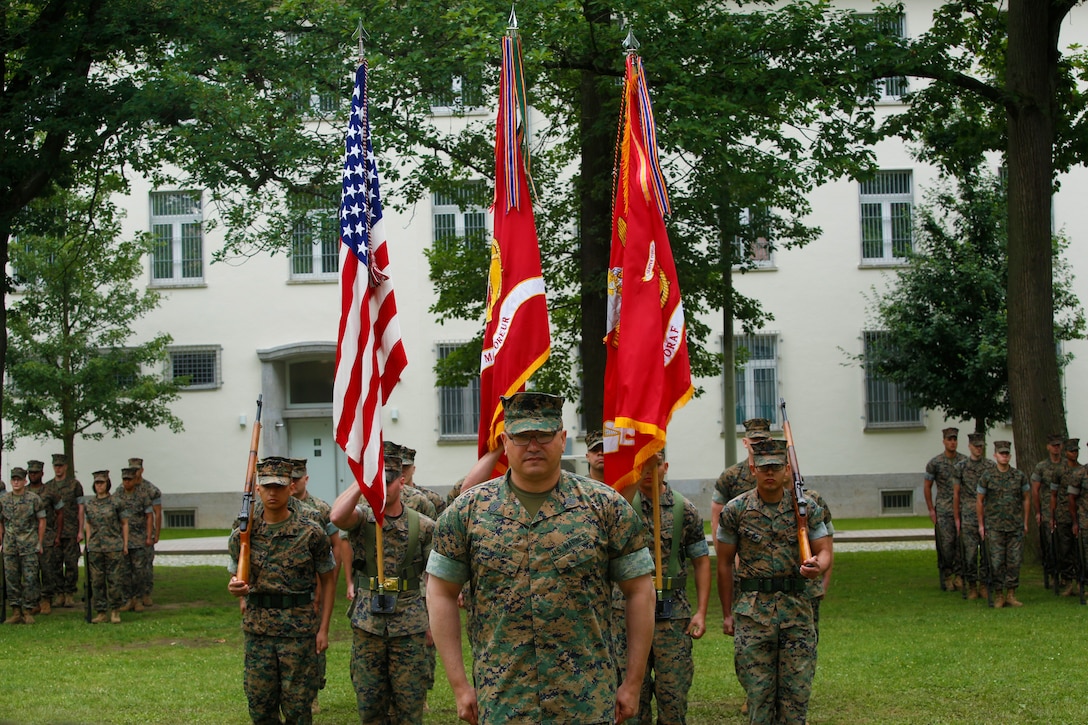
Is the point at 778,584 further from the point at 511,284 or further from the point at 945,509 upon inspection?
the point at 945,509

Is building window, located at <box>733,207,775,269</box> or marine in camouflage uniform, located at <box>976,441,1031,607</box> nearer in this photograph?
marine in camouflage uniform, located at <box>976,441,1031,607</box>

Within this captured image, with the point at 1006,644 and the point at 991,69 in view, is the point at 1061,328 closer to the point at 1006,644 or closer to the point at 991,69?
the point at 991,69

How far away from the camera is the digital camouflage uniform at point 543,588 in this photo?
5.83m

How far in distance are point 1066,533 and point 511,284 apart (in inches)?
483

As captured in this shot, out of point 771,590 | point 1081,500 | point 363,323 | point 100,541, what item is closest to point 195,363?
point 100,541

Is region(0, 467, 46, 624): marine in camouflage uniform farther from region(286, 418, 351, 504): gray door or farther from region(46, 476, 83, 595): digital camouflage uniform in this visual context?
region(286, 418, 351, 504): gray door

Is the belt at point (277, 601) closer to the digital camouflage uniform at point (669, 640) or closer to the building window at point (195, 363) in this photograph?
the digital camouflage uniform at point (669, 640)

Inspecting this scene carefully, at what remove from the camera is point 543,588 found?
19.1 feet

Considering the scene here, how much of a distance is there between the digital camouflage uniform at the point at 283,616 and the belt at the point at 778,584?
2.93m

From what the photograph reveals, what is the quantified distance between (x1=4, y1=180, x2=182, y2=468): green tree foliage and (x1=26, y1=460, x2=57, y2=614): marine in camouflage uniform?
8.47 metres

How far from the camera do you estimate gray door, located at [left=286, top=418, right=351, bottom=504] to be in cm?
3478

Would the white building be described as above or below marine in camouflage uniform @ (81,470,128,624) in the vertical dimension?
above

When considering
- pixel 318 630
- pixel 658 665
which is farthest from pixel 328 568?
pixel 658 665

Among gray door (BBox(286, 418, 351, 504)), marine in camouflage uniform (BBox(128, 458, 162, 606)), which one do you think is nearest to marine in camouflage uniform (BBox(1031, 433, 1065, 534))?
marine in camouflage uniform (BBox(128, 458, 162, 606))
